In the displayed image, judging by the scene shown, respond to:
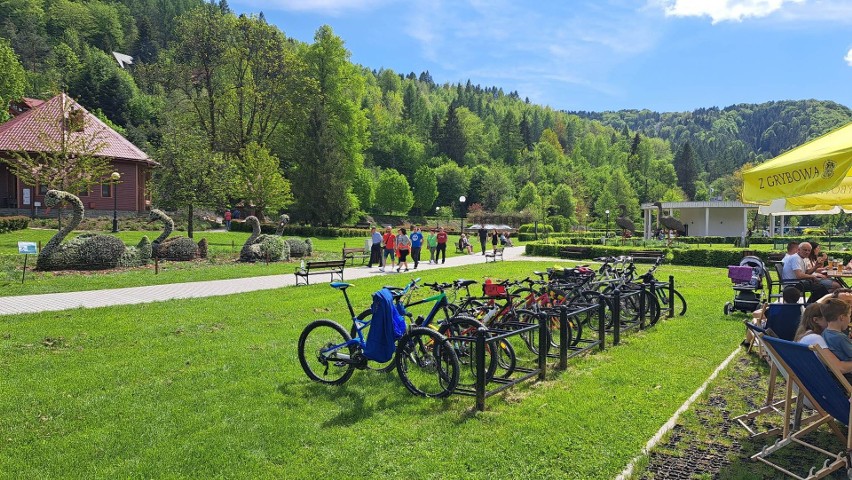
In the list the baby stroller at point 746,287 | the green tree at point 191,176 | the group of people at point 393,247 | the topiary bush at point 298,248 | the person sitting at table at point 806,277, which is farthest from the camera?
the green tree at point 191,176

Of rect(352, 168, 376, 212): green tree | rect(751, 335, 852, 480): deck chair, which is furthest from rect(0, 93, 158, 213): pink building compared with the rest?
rect(751, 335, 852, 480): deck chair

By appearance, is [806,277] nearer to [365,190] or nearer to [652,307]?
[652,307]

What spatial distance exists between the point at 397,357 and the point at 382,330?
36 centimetres

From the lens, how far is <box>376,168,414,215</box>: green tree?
235ft

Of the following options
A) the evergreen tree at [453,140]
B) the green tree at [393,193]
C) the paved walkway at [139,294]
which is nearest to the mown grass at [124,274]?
the paved walkway at [139,294]

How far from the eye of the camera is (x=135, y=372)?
252 inches

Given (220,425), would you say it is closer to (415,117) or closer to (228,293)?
(228,293)

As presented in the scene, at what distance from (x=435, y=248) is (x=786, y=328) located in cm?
1721

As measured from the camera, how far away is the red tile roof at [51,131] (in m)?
31.1

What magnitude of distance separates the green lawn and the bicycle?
0.20m

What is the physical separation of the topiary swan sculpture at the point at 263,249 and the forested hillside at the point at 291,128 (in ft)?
28.0

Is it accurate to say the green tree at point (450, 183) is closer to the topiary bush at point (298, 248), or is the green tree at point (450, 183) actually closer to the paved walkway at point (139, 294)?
the topiary bush at point (298, 248)

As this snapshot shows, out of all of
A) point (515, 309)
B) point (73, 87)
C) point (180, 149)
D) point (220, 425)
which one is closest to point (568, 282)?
point (515, 309)

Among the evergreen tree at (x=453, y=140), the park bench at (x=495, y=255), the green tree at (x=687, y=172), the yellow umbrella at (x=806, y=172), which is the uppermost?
the evergreen tree at (x=453, y=140)
